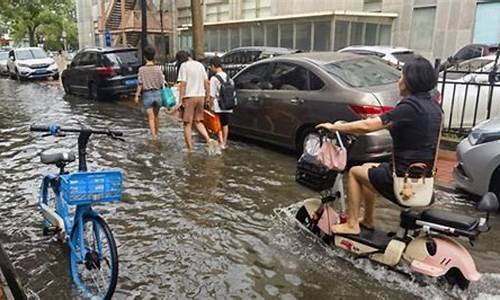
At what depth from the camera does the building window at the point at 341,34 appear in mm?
21141

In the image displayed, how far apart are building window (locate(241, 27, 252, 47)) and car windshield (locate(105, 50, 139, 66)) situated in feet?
38.2

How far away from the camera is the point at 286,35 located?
23594 millimetres

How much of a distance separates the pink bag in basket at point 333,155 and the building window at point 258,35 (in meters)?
22.0

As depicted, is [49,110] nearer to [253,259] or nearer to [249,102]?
[249,102]

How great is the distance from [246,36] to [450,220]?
2413cm

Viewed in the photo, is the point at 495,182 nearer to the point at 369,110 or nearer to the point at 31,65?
the point at 369,110

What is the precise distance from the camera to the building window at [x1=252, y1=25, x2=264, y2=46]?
25.2 m

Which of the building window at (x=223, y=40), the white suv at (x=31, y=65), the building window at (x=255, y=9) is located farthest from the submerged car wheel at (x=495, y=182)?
the building window at (x=223, y=40)

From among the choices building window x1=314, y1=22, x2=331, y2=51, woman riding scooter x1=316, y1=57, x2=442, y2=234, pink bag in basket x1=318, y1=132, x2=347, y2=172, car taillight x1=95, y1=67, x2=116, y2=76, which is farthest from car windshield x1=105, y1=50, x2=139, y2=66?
woman riding scooter x1=316, y1=57, x2=442, y2=234

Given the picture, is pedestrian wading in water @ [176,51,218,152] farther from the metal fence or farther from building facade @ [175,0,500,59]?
building facade @ [175,0,500,59]

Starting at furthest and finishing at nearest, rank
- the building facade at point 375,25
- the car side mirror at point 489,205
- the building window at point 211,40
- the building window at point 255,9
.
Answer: the building window at point 211,40, the building window at point 255,9, the building facade at point 375,25, the car side mirror at point 489,205

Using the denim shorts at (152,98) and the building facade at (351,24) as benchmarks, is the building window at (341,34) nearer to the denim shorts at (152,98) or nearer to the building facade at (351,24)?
the building facade at (351,24)

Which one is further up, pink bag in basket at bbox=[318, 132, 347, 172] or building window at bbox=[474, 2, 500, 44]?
building window at bbox=[474, 2, 500, 44]

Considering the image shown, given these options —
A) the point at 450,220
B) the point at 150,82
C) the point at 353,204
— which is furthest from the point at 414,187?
the point at 150,82
